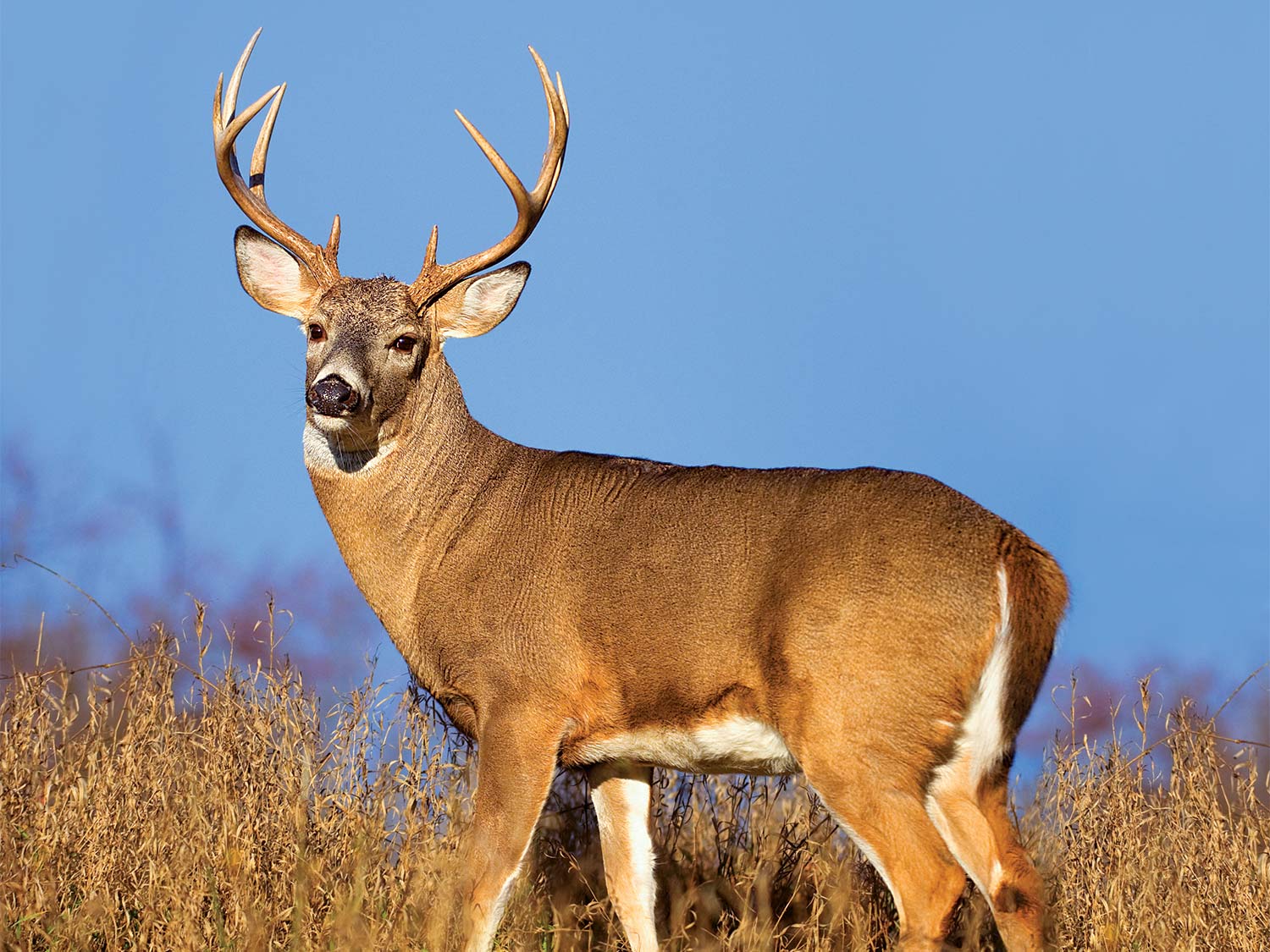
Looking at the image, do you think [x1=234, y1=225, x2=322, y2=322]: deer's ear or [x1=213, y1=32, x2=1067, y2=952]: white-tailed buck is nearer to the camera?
[x1=213, y1=32, x2=1067, y2=952]: white-tailed buck

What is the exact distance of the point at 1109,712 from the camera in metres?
6.48

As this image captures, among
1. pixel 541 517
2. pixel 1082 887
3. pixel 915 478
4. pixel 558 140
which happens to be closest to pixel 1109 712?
pixel 1082 887

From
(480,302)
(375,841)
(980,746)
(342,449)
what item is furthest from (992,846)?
(480,302)

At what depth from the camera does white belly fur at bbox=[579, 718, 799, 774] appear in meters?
5.34

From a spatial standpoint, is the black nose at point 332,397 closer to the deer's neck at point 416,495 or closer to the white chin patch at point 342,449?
the white chin patch at point 342,449

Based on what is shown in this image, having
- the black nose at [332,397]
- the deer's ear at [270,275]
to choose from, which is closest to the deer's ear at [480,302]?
the deer's ear at [270,275]

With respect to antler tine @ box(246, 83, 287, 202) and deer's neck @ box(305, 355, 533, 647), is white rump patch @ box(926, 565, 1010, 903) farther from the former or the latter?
antler tine @ box(246, 83, 287, 202)

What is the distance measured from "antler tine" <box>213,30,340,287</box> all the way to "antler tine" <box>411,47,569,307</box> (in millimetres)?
417

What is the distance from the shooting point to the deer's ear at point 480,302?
6.64 m

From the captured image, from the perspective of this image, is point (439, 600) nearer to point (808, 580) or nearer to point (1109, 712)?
point (808, 580)

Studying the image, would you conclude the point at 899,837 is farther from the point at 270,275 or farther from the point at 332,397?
the point at 270,275

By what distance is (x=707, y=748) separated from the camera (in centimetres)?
547

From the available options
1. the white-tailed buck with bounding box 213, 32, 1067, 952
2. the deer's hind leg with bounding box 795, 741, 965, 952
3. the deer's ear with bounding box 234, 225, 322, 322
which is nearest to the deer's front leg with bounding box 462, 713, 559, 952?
the white-tailed buck with bounding box 213, 32, 1067, 952

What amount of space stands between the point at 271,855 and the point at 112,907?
22.7 inches
